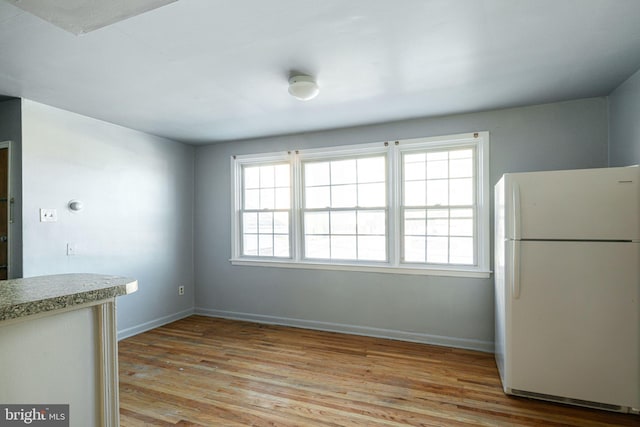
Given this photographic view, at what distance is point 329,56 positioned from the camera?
214 cm

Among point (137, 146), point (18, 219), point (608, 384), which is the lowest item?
point (608, 384)

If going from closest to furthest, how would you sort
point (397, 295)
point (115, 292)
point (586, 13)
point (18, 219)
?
point (115, 292)
point (586, 13)
point (18, 219)
point (397, 295)

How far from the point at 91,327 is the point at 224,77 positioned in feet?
6.29

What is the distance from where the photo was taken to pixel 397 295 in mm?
3596

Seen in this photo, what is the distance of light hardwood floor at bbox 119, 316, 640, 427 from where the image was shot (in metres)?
2.18

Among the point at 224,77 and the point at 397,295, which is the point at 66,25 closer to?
the point at 224,77

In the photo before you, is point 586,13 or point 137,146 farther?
point 137,146

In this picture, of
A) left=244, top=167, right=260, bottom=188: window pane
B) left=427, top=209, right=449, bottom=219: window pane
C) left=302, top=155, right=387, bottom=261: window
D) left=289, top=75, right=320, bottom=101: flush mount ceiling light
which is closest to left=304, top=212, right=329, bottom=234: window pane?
left=302, top=155, right=387, bottom=261: window

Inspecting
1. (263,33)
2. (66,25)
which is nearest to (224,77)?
(263,33)

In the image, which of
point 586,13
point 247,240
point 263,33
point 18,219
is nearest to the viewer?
point 586,13

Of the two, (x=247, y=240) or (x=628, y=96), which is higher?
(x=628, y=96)

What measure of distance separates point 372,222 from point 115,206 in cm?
294

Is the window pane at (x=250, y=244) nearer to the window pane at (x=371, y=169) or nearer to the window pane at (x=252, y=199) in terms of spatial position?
the window pane at (x=252, y=199)

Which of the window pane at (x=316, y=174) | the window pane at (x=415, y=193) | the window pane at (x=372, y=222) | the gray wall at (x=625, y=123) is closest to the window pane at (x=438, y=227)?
the window pane at (x=415, y=193)
